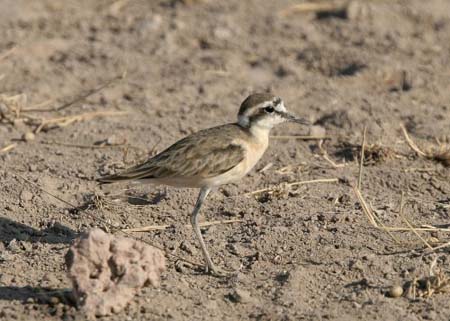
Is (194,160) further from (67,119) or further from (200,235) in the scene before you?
(67,119)

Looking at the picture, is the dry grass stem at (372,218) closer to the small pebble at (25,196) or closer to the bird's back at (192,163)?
the bird's back at (192,163)

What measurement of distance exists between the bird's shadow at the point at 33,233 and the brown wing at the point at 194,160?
1.70 ft

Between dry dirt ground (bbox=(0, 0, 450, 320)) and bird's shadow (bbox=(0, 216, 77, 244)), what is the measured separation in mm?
14

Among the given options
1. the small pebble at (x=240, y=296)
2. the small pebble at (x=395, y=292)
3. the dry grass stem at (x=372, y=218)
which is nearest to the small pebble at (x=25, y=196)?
the small pebble at (x=240, y=296)

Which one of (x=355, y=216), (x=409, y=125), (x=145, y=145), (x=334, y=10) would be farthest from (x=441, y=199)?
(x=334, y=10)

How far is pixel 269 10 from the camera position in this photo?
38.2 feet

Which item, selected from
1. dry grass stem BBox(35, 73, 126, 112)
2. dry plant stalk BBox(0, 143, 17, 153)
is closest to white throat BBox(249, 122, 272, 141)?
dry grass stem BBox(35, 73, 126, 112)

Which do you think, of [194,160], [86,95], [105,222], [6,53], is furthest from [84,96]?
[194,160]

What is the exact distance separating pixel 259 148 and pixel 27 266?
187cm

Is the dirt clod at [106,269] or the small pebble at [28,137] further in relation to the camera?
the small pebble at [28,137]

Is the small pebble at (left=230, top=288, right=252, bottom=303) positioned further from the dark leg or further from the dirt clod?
the dirt clod

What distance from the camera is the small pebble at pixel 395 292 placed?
582 centimetres

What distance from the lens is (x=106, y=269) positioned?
5539 mm

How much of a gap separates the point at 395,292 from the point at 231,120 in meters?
3.50
